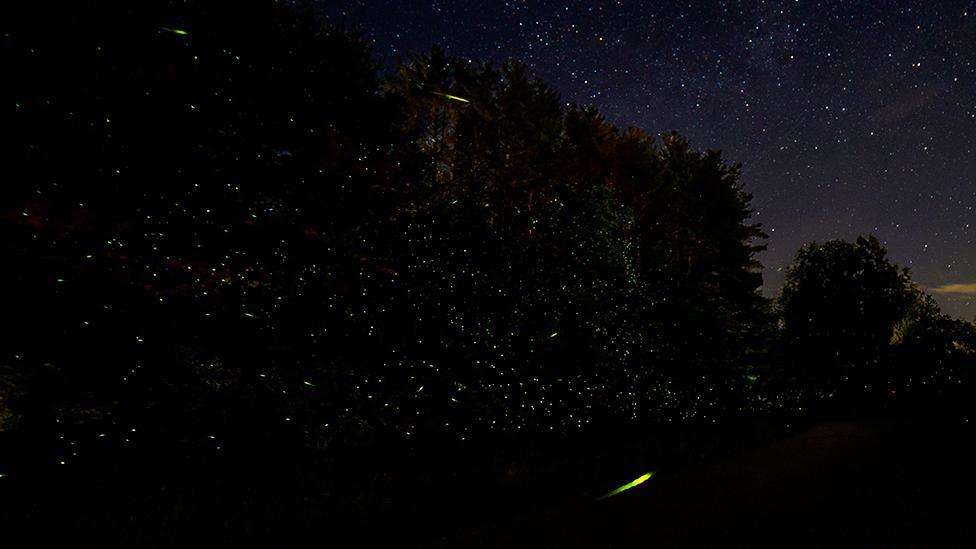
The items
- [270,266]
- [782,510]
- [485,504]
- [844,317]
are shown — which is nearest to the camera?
[782,510]

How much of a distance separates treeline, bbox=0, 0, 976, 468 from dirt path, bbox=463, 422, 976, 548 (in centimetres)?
425

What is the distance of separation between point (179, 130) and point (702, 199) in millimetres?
29110

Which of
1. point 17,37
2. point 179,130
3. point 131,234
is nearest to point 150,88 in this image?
point 179,130

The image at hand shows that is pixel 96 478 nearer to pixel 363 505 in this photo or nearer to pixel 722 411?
pixel 363 505

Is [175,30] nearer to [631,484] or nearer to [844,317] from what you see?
[631,484]

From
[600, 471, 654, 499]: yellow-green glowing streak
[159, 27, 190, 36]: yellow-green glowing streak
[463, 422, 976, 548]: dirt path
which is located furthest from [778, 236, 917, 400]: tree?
[159, 27, 190, 36]: yellow-green glowing streak

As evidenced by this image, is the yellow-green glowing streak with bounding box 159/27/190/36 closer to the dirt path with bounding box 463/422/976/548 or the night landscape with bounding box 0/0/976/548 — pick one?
the night landscape with bounding box 0/0/976/548

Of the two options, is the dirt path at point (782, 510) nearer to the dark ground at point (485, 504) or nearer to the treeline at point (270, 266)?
the dark ground at point (485, 504)

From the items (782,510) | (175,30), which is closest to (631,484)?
(782,510)

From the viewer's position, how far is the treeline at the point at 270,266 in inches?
277

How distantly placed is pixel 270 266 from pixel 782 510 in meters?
8.67

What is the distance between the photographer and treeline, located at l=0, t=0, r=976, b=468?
7.03 metres

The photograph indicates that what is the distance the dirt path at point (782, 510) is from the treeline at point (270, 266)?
4.25 metres

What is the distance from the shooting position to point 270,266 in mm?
9133
